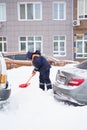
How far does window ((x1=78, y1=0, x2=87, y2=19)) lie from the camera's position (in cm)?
2352

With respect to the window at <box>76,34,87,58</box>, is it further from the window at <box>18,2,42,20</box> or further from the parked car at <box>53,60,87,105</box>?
the parked car at <box>53,60,87,105</box>

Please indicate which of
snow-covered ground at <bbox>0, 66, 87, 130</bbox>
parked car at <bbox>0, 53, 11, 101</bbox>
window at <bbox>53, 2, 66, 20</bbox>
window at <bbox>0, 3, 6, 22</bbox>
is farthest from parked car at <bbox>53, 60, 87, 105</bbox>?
window at <bbox>0, 3, 6, 22</bbox>

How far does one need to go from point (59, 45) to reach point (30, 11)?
4.15 meters

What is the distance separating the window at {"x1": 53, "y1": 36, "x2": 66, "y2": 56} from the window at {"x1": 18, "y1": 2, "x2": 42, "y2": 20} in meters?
2.53

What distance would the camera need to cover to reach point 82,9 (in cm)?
2359

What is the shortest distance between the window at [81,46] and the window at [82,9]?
1.87 meters

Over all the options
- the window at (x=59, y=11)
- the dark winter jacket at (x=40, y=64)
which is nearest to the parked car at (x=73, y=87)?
the dark winter jacket at (x=40, y=64)

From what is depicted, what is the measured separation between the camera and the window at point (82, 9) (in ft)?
77.2

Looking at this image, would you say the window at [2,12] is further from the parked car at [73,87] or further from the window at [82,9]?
the parked car at [73,87]

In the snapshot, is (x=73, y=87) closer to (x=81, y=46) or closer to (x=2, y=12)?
(x=81, y=46)

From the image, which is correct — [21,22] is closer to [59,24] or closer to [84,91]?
[59,24]

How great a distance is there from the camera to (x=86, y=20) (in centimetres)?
2331

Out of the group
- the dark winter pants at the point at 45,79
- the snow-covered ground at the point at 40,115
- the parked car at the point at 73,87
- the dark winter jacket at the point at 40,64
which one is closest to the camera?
the snow-covered ground at the point at 40,115

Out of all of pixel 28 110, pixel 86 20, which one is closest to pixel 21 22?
pixel 86 20
